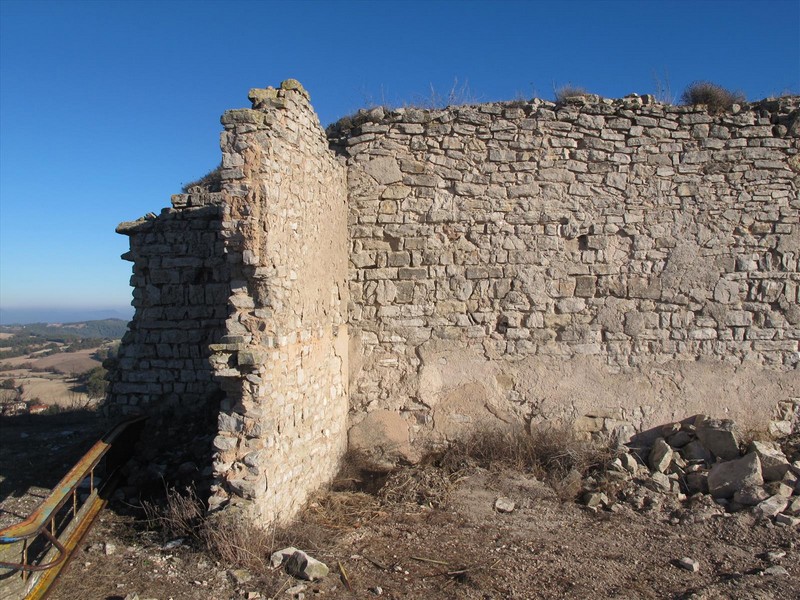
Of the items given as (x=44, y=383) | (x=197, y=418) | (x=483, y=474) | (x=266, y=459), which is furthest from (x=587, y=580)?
(x=44, y=383)

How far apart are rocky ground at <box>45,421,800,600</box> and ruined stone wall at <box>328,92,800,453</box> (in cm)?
69

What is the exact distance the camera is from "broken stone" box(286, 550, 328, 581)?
12.1ft

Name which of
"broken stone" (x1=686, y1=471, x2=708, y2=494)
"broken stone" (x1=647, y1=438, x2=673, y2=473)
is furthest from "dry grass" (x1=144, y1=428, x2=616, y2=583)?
"broken stone" (x1=686, y1=471, x2=708, y2=494)

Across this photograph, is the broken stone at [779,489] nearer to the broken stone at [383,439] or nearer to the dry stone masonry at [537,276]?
the dry stone masonry at [537,276]

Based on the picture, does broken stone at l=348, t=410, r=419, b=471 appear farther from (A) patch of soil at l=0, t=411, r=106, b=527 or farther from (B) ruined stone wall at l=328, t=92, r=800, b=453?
(A) patch of soil at l=0, t=411, r=106, b=527

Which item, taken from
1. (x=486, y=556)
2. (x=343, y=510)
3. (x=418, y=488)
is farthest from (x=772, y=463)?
(x=343, y=510)

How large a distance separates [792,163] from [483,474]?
4669mm

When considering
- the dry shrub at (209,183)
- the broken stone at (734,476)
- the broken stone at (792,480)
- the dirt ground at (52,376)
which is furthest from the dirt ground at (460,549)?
the dirt ground at (52,376)

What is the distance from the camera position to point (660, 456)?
5.50 meters

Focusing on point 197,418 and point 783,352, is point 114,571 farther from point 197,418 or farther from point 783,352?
point 783,352

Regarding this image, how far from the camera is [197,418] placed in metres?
5.75

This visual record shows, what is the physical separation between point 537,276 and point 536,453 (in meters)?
1.84

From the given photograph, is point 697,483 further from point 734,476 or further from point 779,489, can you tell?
point 779,489

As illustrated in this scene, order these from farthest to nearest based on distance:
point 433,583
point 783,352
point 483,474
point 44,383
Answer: point 44,383 < point 783,352 < point 483,474 < point 433,583
